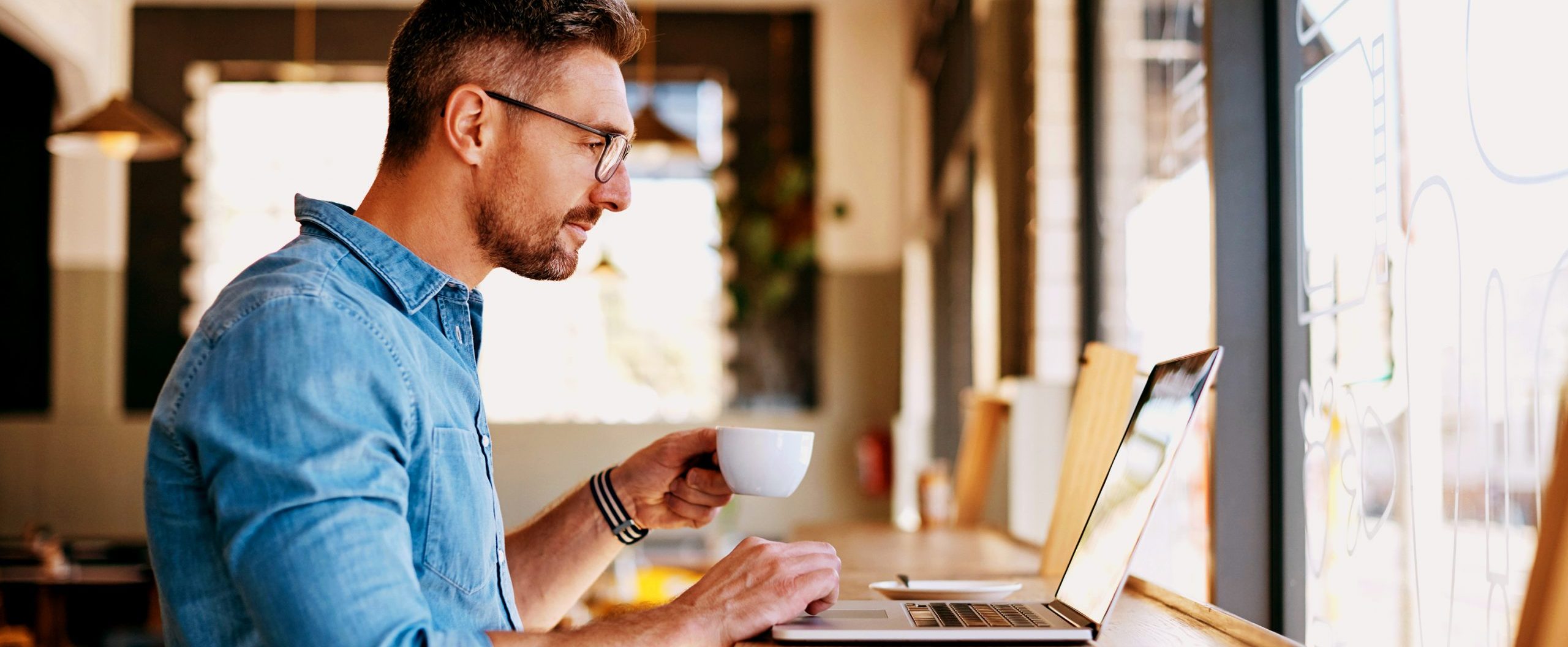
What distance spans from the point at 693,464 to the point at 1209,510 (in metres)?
0.72

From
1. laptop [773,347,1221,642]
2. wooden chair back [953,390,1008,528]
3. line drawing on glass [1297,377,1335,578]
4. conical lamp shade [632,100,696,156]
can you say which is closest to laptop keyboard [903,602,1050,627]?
laptop [773,347,1221,642]

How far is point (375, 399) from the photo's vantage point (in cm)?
95

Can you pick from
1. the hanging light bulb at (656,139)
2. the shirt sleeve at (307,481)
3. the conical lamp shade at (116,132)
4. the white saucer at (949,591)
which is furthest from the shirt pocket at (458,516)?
the conical lamp shade at (116,132)

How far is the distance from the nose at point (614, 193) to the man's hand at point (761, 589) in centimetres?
42

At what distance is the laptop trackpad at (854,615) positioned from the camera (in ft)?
3.52

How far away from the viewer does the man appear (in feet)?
2.84

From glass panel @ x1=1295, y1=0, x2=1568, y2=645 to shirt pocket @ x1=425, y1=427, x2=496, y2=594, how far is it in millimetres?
877

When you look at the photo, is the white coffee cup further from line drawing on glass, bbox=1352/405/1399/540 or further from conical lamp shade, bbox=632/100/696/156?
conical lamp shade, bbox=632/100/696/156

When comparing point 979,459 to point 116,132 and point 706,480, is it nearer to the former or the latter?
point 706,480

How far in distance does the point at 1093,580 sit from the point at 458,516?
0.58 metres

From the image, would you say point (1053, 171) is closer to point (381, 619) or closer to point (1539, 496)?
point (1539, 496)

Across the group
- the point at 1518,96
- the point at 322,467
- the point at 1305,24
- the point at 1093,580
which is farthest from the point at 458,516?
the point at 1305,24

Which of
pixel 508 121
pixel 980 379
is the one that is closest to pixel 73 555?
pixel 980 379

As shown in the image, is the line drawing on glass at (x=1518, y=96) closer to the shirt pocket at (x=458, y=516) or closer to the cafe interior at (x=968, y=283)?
the cafe interior at (x=968, y=283)
